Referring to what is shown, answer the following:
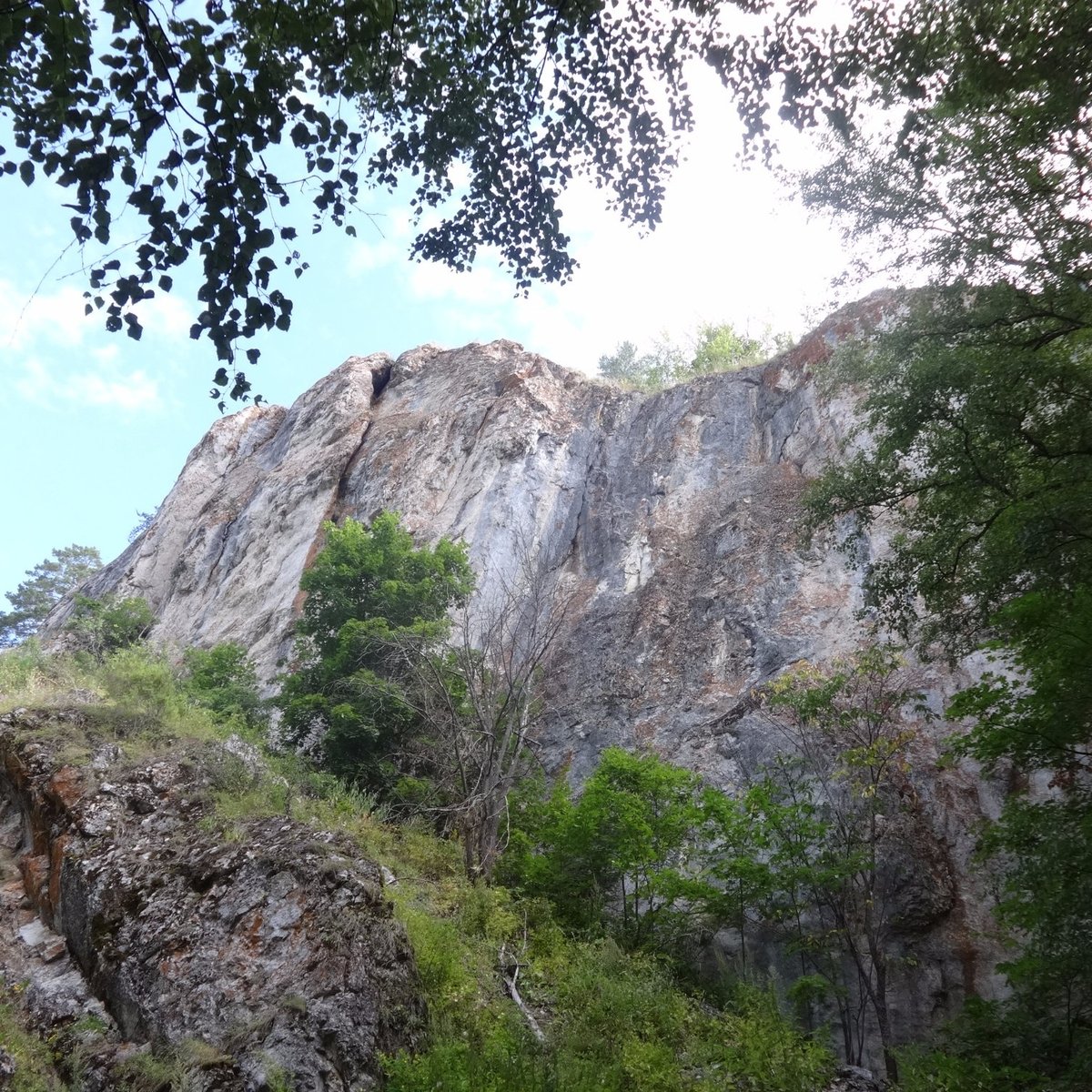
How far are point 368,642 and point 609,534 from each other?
32.7 ft

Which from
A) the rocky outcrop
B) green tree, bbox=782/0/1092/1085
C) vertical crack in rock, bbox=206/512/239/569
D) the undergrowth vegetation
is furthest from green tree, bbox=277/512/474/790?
vertical crack in rock, bbox=206/512/239/569

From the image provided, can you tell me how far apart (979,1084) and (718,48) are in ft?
28.8

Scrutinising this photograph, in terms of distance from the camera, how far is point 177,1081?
5.64m

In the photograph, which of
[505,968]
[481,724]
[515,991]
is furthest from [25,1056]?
[481,724]

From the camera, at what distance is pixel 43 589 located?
4491 cm

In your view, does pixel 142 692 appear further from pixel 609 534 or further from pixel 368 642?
pixel 609 534

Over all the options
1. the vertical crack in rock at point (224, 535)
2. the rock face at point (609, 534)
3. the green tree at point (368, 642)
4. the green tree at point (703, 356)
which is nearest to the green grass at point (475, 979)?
the green tree at point (368, 642)

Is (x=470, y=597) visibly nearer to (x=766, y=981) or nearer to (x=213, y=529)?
(x=766, y=981)

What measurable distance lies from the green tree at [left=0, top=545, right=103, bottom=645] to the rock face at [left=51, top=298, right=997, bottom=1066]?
1342 centimetres

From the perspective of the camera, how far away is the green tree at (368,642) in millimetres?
13617

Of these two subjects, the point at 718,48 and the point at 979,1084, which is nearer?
the point at 718,48

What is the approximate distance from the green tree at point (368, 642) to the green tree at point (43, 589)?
99.8 ft

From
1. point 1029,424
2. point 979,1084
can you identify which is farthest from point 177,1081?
point 1029,424

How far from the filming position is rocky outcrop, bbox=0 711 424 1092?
6066mm
